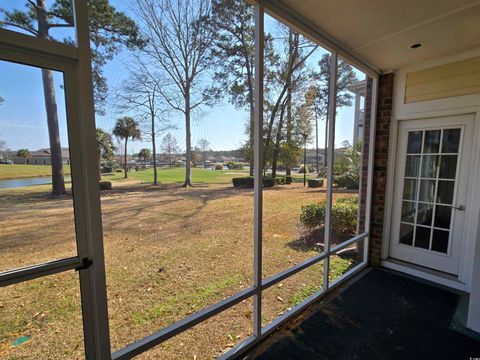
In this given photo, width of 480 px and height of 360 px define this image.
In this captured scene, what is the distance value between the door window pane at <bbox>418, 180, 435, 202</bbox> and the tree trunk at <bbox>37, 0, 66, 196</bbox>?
3619mm

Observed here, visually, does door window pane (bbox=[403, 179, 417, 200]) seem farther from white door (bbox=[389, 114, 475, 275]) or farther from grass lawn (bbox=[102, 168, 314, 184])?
grass lawn (bbox=[102, 168, 314, 184])

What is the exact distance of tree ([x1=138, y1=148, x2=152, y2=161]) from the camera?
3536mm

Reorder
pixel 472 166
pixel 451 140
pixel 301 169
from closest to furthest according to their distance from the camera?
pixel 472 166 → pixel 451 140 → pixel 301 169

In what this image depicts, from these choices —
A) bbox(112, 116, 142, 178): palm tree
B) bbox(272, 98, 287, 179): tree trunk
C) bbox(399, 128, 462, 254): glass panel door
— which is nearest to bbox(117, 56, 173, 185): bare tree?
bbox(112, 116, 142, 178): palm tree

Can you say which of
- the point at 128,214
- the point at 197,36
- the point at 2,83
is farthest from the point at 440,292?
the point at 197,36

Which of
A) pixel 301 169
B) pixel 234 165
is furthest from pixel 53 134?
pixel 301 169

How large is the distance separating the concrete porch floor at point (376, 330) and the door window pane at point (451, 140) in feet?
5.31

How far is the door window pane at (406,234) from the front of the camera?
301cm

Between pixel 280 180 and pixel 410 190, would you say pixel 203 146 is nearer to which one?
pixel 410 190

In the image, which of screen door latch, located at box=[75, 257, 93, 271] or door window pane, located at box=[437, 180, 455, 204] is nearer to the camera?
screen door latch, located at box=[75, 257, 93, 271]


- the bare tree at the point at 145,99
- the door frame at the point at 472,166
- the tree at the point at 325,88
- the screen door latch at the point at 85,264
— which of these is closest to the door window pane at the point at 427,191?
A: the door frame at the point at 472,166

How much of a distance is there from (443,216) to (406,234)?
471mm

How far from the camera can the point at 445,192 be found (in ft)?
8.95

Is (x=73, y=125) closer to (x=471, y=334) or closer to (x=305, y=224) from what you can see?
(x=471, y=334)
